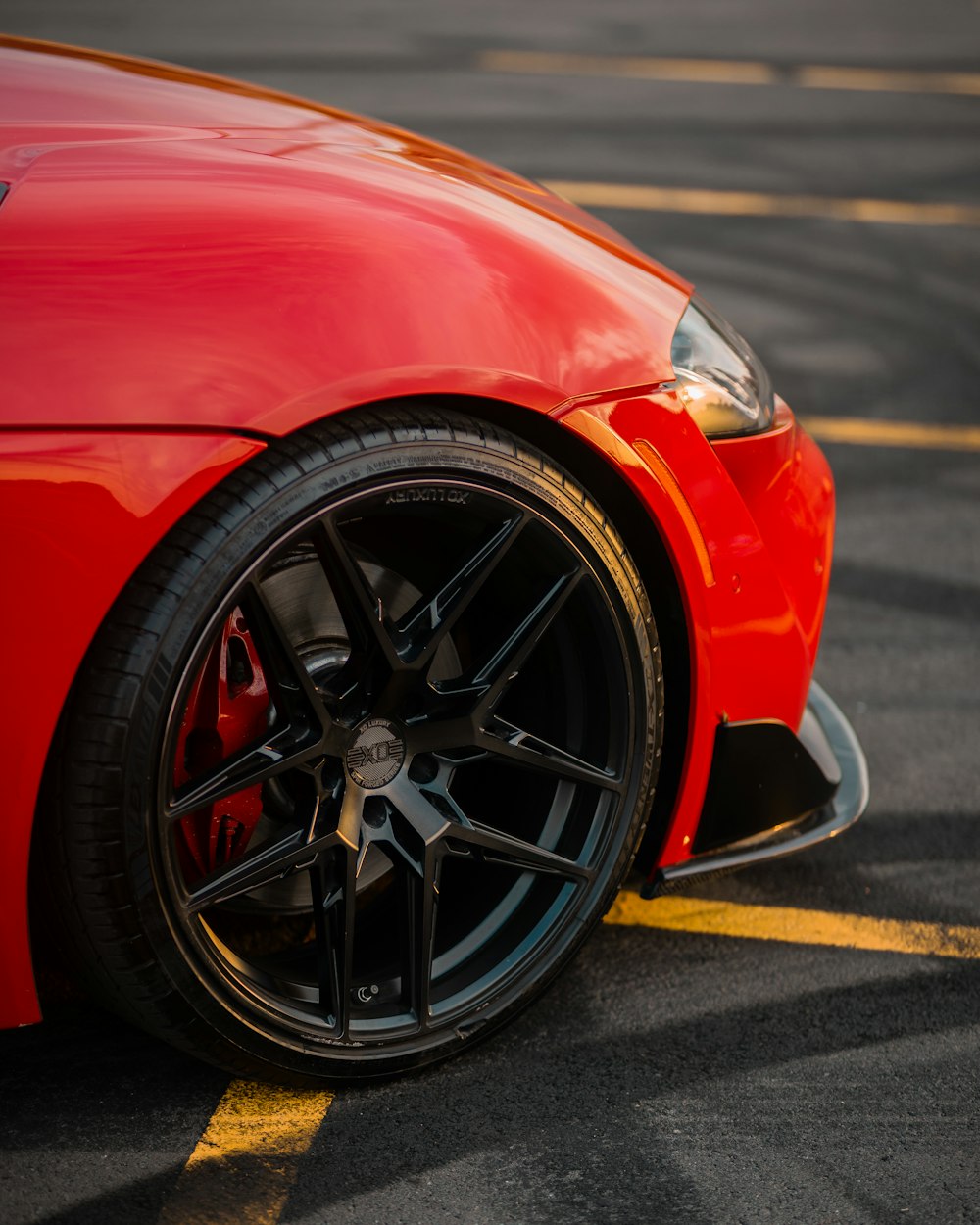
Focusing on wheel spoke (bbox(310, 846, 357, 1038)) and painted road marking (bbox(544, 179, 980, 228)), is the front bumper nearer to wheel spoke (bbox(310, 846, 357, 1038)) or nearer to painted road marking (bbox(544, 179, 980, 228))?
wheel spoke (bbox(310, 846, 357, 1038))

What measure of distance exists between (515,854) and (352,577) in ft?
1.76

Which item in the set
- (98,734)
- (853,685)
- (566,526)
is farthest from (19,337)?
(853,685)

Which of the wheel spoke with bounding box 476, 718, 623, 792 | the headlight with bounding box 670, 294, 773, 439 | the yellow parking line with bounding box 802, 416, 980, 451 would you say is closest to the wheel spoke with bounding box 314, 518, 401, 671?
the wheel spoke with bounding box 476, 718, 623, 792

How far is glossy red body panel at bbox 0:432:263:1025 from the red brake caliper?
309 mm

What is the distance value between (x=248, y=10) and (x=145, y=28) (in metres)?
1.18

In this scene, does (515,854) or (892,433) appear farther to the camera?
(892,433)

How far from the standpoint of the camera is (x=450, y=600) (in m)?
2.07

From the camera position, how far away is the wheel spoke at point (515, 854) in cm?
215

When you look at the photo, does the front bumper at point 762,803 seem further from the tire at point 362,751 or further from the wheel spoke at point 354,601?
the wheel spoke at point 354,601

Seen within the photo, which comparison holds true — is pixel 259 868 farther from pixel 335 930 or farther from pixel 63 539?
pixel 63 539

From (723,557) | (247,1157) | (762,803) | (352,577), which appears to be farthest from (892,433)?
(247,1157)

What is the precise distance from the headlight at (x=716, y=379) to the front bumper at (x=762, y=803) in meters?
0.51

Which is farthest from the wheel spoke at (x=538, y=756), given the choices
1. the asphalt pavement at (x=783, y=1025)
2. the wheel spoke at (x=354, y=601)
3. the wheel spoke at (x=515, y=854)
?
the asphalt pavement at (x=783, y=1025)

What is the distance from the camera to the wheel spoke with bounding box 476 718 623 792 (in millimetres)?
2156
